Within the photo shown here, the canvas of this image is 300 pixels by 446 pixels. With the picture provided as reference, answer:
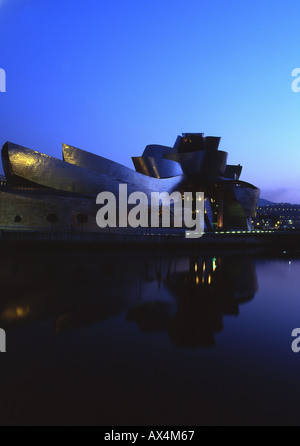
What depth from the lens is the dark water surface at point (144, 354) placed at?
3648 millimetres

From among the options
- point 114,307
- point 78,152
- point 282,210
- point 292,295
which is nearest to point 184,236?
point 78,152

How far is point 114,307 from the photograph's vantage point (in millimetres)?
8211

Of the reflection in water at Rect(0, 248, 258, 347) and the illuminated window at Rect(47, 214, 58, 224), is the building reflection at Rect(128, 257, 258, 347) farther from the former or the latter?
the illuminated window at Rect(47, 214, 58, 224)

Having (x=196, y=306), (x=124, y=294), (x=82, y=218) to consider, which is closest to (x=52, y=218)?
(x=82, y=218)

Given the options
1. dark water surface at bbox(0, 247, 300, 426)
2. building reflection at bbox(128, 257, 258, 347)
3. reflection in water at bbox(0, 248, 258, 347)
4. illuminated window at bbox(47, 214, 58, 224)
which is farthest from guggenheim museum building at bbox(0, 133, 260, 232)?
building reflection at bbox(128, 257, 258, 347)

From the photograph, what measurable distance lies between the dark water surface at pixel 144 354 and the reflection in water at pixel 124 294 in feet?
0.16

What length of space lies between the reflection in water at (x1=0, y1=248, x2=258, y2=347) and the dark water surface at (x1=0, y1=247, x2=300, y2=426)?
0.05 metres

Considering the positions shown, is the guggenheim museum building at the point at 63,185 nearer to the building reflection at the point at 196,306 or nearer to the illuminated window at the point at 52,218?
the illuminated window at the point at 52,218

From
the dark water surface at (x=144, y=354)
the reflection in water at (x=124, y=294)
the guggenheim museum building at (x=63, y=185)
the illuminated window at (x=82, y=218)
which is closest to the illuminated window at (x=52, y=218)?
the guggenheim museum building at (x=63, y=185)

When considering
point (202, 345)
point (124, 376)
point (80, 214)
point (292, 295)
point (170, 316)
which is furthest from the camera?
point (80, 214)

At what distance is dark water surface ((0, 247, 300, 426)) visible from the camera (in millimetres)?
3648

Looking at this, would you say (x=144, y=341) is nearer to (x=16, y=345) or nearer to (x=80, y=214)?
(x=16, y=345)

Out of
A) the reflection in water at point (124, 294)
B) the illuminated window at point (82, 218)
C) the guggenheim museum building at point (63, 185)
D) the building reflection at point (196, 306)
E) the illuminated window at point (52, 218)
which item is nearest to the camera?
the building reflection at point (196, 306)

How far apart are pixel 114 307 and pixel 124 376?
12.4 feet
